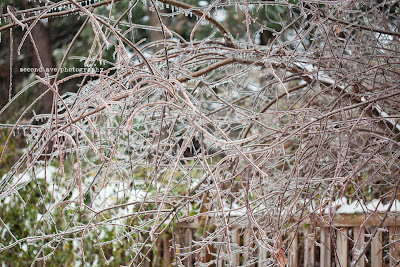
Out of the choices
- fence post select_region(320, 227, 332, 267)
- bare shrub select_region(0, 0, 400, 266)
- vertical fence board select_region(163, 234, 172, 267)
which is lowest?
vertical fence board select_region(163, 234, 172, 267)

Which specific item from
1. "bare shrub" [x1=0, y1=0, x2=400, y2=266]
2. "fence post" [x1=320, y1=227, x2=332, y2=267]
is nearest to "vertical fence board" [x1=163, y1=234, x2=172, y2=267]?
"bare shrub" [x1=0, y1=0, x2=400, y2=266]

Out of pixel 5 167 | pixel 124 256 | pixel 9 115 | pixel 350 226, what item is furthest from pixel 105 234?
pixel 9 115

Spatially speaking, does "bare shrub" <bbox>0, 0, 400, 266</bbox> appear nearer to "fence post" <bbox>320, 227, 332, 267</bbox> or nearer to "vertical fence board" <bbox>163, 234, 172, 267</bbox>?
"vertical fence board" <bbox>163, 234, 172, 267</bbox>

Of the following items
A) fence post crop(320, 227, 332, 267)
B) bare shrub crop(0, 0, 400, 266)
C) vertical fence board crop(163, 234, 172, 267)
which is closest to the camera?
bare shrub crop(0, 0, 400, 266)

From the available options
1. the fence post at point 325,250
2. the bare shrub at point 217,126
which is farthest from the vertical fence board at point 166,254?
the fence post at point 325,250

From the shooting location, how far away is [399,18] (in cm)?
282

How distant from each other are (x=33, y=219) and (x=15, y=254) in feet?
1.31

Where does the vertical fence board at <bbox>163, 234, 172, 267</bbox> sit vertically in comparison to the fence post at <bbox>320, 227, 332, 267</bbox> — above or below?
below

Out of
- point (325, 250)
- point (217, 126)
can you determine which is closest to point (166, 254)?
point (325, 250)

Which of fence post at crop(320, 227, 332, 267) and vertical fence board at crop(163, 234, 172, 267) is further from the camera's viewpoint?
vertical fence board at crop(163, 234, 172, 267)

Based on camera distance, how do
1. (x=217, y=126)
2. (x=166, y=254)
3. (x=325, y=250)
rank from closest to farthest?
(x=217, y=126)
(x=325, y=250)
(x=166, y=254)

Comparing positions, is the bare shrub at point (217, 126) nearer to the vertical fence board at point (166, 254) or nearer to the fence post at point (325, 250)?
the vertical fence board at point (166, 254)

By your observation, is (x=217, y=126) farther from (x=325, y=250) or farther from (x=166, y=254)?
(x=166, y=254)

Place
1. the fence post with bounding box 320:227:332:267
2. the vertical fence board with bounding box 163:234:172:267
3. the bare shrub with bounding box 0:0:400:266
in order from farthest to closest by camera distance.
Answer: the vertical fence board with bounding box 163:234:172:267 → the fence post with bounding box 320:227:332:267 → the bare shrub with bounding box 0:0:400:266
